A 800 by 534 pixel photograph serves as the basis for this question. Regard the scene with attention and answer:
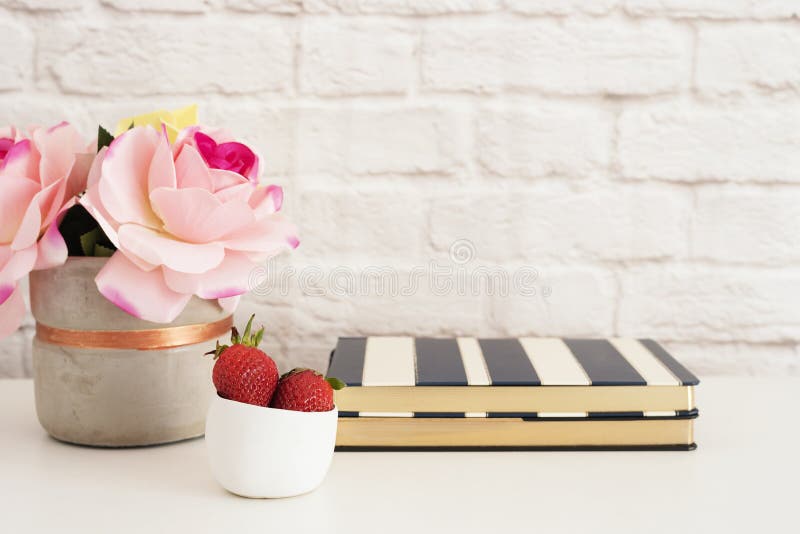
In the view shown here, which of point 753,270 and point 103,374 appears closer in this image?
point 103,374

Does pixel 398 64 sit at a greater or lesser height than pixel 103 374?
greater

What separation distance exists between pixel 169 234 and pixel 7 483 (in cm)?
25

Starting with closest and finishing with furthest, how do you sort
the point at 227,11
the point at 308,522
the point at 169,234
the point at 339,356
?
1. the point at 308,522
2. the point at 169,234
3. the point at 339,356
4. the point at 227,11

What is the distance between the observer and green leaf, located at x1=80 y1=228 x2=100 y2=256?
30.1 inches

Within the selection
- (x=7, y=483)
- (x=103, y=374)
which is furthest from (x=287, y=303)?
(x=7, y=483)

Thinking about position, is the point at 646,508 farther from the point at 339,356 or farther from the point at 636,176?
the point at 636,176

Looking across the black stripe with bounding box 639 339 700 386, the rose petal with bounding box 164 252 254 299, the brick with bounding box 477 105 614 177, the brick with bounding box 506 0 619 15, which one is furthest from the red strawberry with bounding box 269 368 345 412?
the brick with bounding box 506 0 619 15

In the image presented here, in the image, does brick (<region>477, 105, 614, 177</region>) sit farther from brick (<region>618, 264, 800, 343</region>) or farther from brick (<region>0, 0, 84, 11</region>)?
brick (<region>0, 0, 84, 11</region>)

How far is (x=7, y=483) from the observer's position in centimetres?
69

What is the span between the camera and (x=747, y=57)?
1.03 m

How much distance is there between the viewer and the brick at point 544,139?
103 cm

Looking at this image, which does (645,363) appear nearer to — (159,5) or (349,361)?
(349,361)

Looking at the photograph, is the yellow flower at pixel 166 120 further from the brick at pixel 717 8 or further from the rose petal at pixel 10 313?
the brick at pixel 717 8

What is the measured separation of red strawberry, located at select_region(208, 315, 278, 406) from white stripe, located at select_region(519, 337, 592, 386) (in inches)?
10.5
